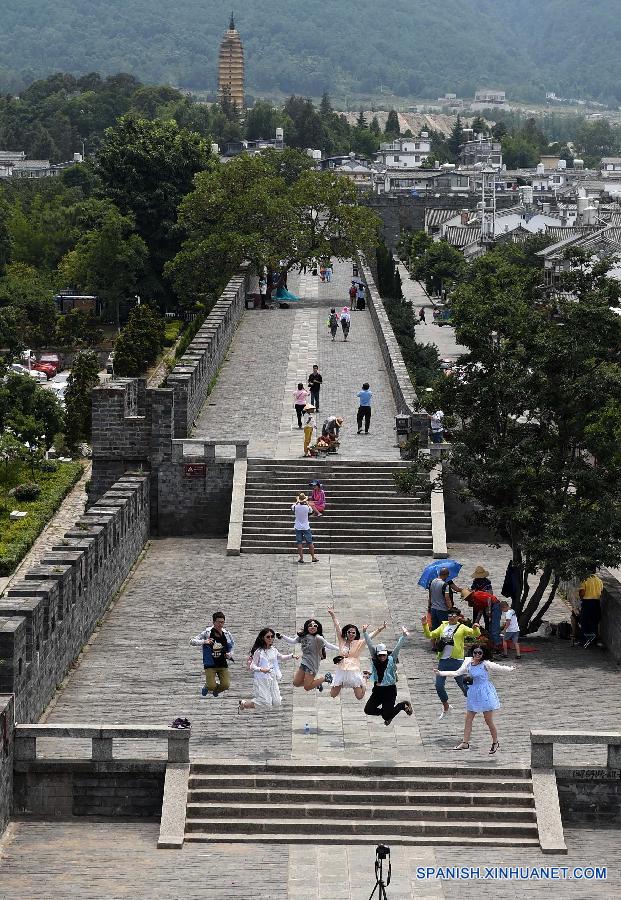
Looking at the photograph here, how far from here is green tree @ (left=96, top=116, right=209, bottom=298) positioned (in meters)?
92.7

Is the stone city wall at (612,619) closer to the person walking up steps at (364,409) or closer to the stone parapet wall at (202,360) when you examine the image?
the person walking up steps at (364,409)

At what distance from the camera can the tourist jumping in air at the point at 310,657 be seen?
26531 millimetres

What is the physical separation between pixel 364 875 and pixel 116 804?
3.70 metres

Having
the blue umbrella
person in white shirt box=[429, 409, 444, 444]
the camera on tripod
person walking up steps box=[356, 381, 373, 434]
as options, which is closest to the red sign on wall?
person walking up steps box=[356, 381, 373, 434]

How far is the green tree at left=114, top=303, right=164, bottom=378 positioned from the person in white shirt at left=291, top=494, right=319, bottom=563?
40918mm

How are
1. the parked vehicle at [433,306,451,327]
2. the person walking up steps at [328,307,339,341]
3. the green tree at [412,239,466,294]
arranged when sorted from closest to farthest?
the person walking up steps at [328,307,339,341], the parked vehicle at [433,306,451,327], the green tree at [412,239,466,294]

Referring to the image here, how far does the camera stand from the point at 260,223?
73250 millimetres

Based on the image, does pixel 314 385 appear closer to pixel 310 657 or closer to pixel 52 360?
pixel 310 657

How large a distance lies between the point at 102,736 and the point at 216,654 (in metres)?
3.17

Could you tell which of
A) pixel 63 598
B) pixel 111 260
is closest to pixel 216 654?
pixel 63 598

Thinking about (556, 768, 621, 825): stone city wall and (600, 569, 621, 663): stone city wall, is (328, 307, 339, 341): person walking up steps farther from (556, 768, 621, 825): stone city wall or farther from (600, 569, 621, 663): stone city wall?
(556, 768, 621, 825): stone city wall

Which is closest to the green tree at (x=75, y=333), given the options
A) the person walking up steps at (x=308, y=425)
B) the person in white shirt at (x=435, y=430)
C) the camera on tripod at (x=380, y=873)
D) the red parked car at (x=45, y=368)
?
the red parked car at (x=45, y=368)

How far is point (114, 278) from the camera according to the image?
93625 millimetres

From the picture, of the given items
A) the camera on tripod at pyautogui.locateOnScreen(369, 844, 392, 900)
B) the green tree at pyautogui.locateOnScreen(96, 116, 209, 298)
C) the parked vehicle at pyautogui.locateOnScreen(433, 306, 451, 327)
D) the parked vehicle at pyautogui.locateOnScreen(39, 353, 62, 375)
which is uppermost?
the camera on tripod at pyautogui.locateOnScreen(369, 844, 392, 900)
